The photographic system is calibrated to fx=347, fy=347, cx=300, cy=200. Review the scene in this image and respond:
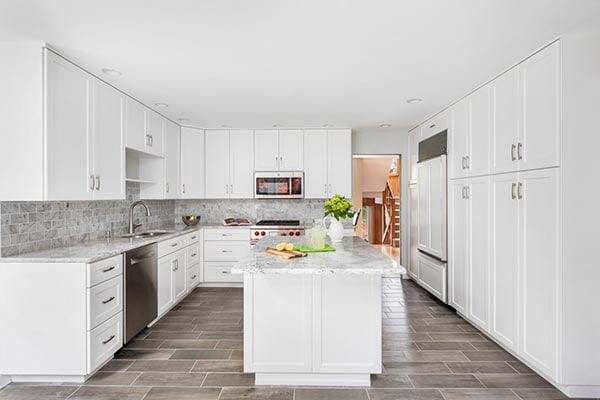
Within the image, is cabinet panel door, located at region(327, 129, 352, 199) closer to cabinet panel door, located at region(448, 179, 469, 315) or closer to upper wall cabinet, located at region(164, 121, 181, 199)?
cabinet panel door, located at region(448, 179, 469, 315)

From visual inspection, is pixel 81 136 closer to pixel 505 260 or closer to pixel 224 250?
pixel 224 250

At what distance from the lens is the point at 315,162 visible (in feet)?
17.1

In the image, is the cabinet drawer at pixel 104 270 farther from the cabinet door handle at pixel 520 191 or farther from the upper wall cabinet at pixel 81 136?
the cabinet door handle at pixel 520 191

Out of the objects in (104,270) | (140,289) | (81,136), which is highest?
(81,136)

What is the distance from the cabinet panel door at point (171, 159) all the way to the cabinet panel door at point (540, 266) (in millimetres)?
3993

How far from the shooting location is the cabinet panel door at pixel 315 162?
5195 mm

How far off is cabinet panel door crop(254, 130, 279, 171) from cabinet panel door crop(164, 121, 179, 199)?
113cm

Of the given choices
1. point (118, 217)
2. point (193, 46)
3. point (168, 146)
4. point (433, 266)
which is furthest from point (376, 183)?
point (193, 46)

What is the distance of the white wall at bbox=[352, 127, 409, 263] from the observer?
5484 mm

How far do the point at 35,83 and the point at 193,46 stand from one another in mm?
1108

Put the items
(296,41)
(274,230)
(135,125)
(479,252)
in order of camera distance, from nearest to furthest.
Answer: (296,41) → (479,252) → (135,125) → (274,230)

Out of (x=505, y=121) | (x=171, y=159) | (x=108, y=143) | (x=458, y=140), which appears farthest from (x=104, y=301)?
(x=458, y=140)

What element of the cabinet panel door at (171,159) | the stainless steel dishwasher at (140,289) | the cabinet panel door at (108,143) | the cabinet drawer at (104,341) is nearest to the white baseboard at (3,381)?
the cabinet drawer at (104,341)

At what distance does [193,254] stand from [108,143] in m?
2.02
